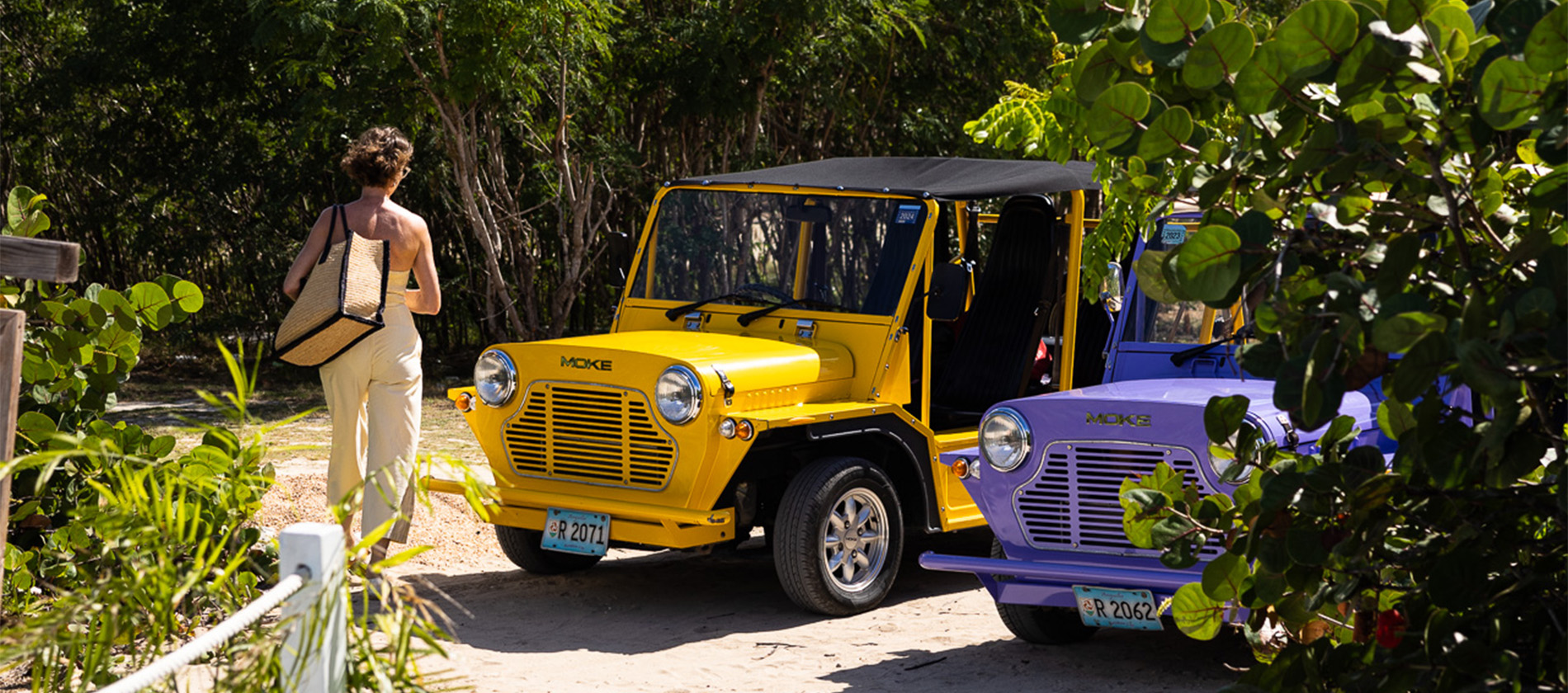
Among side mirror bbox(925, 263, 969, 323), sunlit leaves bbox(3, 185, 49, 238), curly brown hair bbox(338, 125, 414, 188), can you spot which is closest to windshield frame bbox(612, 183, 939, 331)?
side mirror bbox(925, 263, 969, 323)

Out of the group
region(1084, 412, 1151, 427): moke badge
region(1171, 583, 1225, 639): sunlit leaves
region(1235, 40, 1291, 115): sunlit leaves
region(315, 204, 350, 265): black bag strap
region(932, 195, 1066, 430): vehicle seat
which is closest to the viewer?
region(1235, 40, 1291, 115): sunlit leaves

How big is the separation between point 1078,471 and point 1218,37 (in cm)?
339

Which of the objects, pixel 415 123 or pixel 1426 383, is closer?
pixel 1426 383

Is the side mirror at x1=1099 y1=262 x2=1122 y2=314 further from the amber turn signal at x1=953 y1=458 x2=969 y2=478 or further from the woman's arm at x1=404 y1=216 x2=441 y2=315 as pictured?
the woman's arm at x1=404 y1=216 x2=441 y2=315

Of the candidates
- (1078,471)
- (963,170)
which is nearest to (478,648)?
(1078,471)

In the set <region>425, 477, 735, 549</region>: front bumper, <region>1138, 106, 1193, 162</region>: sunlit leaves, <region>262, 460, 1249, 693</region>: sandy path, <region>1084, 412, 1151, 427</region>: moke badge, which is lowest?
<region>262, 460, 1249, 693</region>: sandy path

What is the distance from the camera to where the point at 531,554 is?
714cm

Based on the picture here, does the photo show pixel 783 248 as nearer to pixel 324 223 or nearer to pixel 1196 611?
pixel 324 223

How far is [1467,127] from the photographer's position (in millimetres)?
2164

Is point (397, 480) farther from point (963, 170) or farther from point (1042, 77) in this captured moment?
point (1042, 77)

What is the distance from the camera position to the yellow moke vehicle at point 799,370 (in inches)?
247

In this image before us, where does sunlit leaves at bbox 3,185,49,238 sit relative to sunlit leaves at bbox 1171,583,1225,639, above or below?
above

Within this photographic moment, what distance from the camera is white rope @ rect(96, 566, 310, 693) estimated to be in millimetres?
2145

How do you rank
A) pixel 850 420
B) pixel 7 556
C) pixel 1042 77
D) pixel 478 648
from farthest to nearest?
pixel 1042 77, pixel 850 420, pixel 478 648, pixel 7 556
